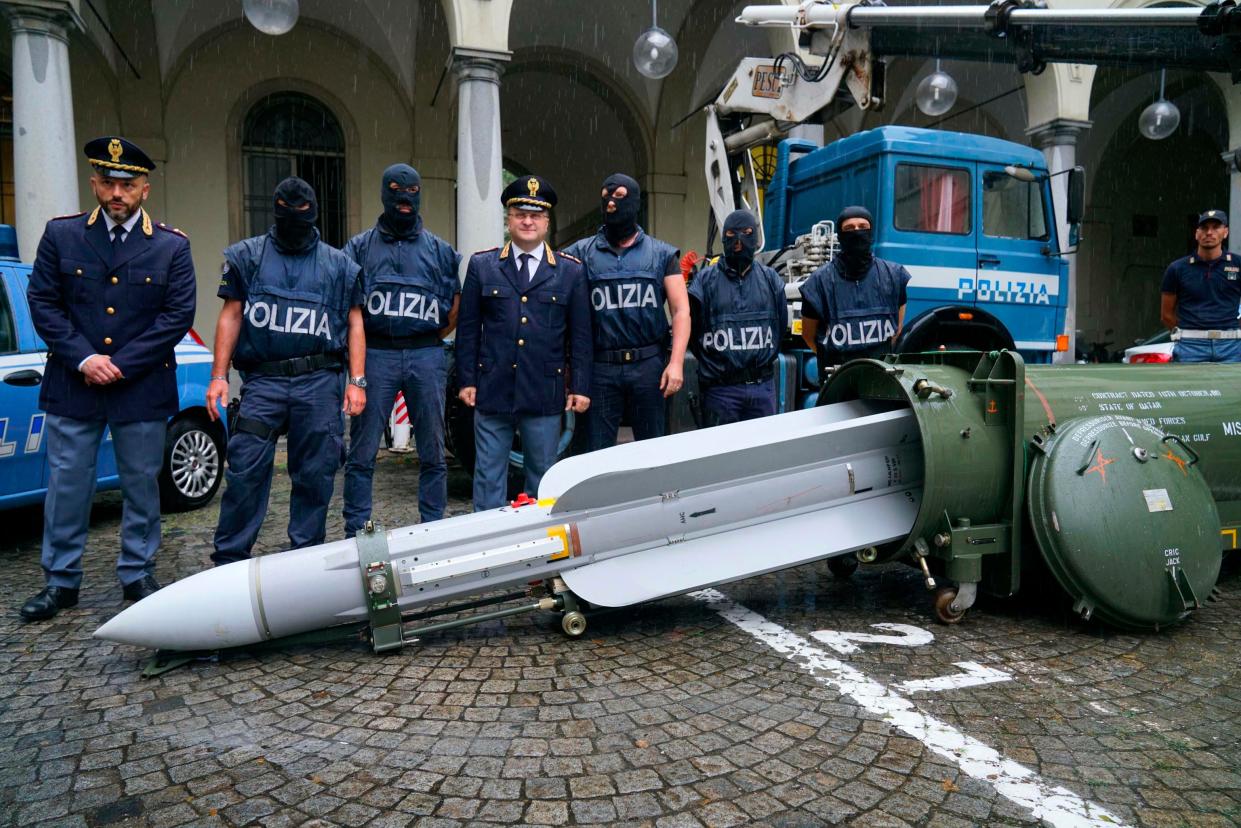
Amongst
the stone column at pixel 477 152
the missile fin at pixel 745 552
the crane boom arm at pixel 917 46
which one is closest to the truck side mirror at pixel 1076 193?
the crane boom arm at pixel 917 46

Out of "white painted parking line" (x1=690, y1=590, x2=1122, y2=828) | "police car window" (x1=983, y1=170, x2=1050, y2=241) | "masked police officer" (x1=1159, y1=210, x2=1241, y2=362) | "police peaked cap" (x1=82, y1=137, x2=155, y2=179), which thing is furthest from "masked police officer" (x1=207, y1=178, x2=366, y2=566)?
"masked police officer" (x1=1159, y1=210, x2=1241, y2=362)

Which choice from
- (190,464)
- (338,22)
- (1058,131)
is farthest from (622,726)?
(338,22)

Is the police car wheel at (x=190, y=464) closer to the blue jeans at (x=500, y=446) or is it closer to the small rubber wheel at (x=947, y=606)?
the blue jeans at (x=500, y=446)

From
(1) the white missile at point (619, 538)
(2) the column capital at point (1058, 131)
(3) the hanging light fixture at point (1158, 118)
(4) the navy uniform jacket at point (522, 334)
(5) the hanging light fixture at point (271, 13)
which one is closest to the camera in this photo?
(1) the white missile at point (619, 538)

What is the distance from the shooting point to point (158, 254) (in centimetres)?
399

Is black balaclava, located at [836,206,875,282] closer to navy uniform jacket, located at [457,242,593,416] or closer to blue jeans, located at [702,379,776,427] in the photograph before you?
blue jeans, located at [702,379,776,427]

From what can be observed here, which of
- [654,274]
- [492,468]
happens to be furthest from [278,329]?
[654,274]

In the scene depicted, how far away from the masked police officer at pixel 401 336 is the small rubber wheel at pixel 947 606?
239 cm

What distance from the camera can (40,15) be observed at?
8.48 meters

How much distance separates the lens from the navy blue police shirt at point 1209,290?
6.29 m

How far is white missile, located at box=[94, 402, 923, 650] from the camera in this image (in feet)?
10.5

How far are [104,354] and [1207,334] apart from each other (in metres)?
6.84

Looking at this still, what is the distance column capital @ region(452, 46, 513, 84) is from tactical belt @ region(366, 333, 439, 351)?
22.5ft

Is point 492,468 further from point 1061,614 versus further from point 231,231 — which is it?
point 231,231
